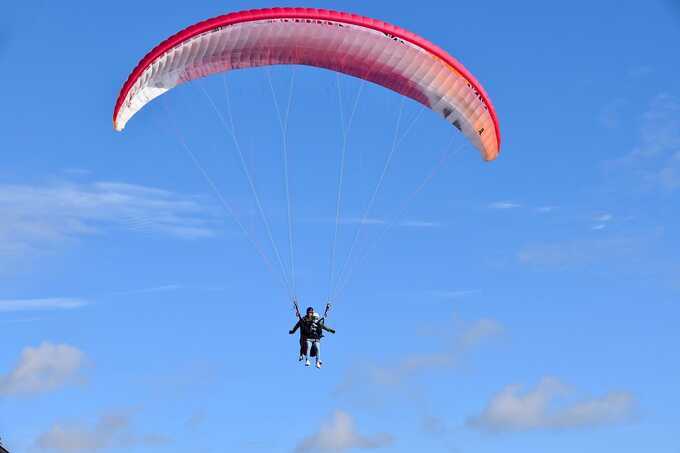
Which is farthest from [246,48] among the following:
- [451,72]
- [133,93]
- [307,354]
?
[307,354]

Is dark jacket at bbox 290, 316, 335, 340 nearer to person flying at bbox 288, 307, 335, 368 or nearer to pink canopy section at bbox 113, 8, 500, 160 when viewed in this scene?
person flying at bbox 288, 307, 335, 368

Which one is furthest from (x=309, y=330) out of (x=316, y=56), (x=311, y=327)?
(x=316, y=56)

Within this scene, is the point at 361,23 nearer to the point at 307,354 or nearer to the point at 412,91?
the point at 412,91

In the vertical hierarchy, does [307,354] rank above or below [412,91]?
below

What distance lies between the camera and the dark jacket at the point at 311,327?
42.0 metres

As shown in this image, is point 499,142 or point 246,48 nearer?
point 246,48

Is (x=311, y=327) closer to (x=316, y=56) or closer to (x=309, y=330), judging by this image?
(x=309, y=330)

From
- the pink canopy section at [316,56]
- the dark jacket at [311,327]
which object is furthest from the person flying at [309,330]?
the pink canopy section at [316,56]

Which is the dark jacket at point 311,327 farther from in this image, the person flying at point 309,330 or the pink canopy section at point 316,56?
the pink canopy section at point 316,56

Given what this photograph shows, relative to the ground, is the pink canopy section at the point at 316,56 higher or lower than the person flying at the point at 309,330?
higher

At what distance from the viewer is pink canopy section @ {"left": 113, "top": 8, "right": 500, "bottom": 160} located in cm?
4131

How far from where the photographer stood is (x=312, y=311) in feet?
138

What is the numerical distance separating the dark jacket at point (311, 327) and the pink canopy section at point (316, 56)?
833cm

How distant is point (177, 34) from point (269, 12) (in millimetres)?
2944
